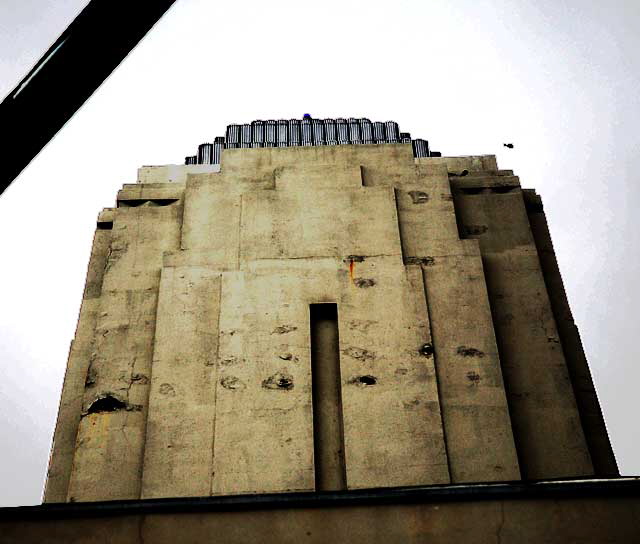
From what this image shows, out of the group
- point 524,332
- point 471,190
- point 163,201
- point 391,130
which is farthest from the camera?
point 391,130

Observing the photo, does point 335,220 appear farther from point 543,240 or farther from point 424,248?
point 543,240

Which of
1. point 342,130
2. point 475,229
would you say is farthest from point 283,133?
point 475,229

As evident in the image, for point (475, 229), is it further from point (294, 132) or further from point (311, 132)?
point (311, 132)

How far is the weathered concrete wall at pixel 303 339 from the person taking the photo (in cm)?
1000

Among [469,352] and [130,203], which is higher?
[130,203]

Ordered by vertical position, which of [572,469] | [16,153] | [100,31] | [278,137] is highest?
[278,137]

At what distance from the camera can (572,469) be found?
10336mm

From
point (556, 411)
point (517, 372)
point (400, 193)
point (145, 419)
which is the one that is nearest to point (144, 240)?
point (145, 419)

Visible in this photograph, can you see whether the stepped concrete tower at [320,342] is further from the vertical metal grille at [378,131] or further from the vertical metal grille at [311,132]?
the vertical metal grille at [378,131]

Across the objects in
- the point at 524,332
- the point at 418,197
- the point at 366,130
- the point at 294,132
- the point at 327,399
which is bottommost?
the point at 327,399

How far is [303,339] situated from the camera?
10969 mm

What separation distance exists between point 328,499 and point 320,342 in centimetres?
581

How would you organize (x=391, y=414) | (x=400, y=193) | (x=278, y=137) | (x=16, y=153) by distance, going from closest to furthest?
(x=16, y=153) < (x=391, y=414) < (x=400, y=193) < (x=278, y=137)

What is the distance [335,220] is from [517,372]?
4.48 meters
